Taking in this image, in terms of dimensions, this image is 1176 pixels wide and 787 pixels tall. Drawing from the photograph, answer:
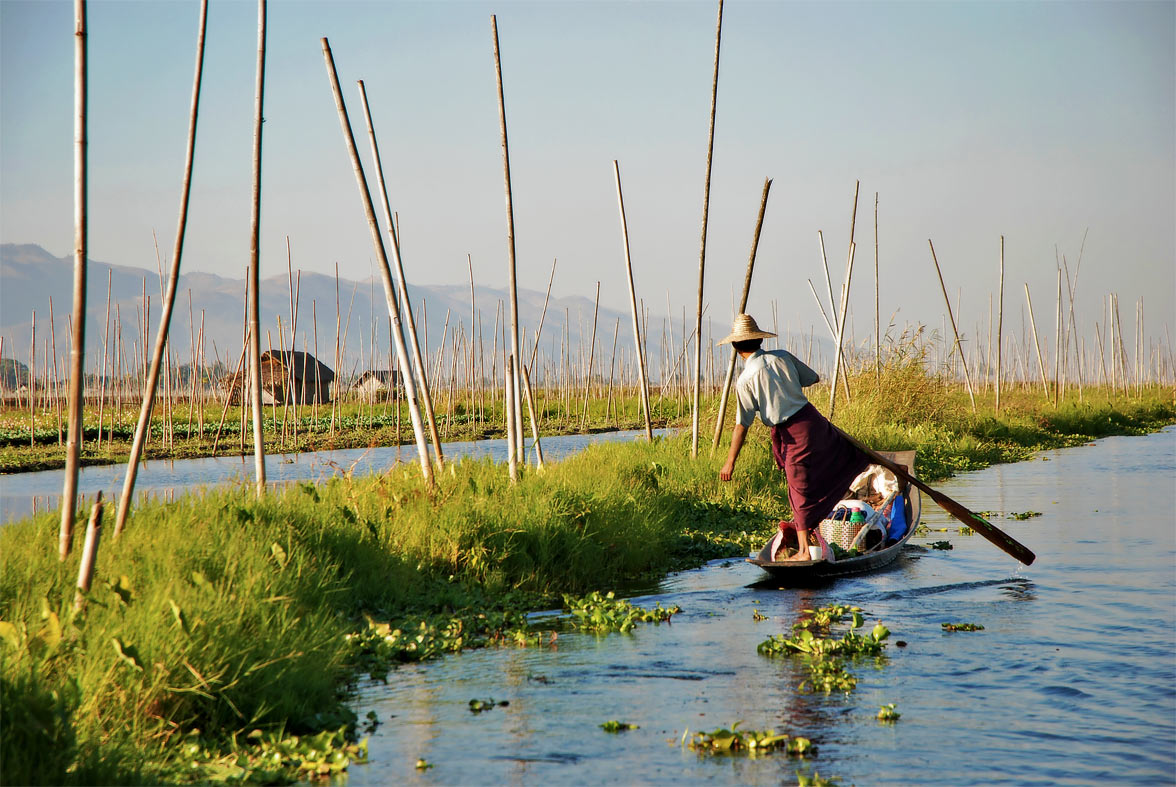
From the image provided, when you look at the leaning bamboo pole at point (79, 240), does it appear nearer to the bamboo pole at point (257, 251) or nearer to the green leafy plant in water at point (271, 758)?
the green leafy plant in water at point (271, 758)

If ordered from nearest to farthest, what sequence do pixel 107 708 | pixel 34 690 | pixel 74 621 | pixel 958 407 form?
1. pixel 34 690
2. pixel 107 708
3. pixel 74 621
4. pixel 958 407

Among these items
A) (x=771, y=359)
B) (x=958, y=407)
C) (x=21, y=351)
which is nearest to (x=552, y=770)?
(x=771, y=359)

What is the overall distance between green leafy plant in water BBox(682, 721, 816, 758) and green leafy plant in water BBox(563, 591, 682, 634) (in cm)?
195

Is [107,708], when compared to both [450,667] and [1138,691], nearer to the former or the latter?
[450,667]

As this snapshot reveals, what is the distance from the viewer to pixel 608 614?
19.2 ft

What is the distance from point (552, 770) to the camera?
11.8 ft

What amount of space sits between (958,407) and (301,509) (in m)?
16.3

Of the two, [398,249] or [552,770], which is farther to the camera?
[398,249]

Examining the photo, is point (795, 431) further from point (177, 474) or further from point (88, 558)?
point (177, 474)

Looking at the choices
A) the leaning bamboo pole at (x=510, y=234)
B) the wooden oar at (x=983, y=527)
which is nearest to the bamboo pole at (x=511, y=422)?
the leaning bamboo pole at (x=510, y=234)

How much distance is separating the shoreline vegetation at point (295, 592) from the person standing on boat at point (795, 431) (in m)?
1.28

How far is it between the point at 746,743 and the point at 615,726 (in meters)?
0.57

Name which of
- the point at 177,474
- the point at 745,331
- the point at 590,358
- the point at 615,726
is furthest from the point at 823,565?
the point at 590,358

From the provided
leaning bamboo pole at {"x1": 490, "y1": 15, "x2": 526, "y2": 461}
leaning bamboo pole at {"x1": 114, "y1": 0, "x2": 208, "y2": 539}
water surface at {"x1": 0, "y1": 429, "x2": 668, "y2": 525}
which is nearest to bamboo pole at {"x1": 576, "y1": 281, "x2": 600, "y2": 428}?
water surface at {"x1": 0, "y1": 429, "x2": 668, "y2": 525}
